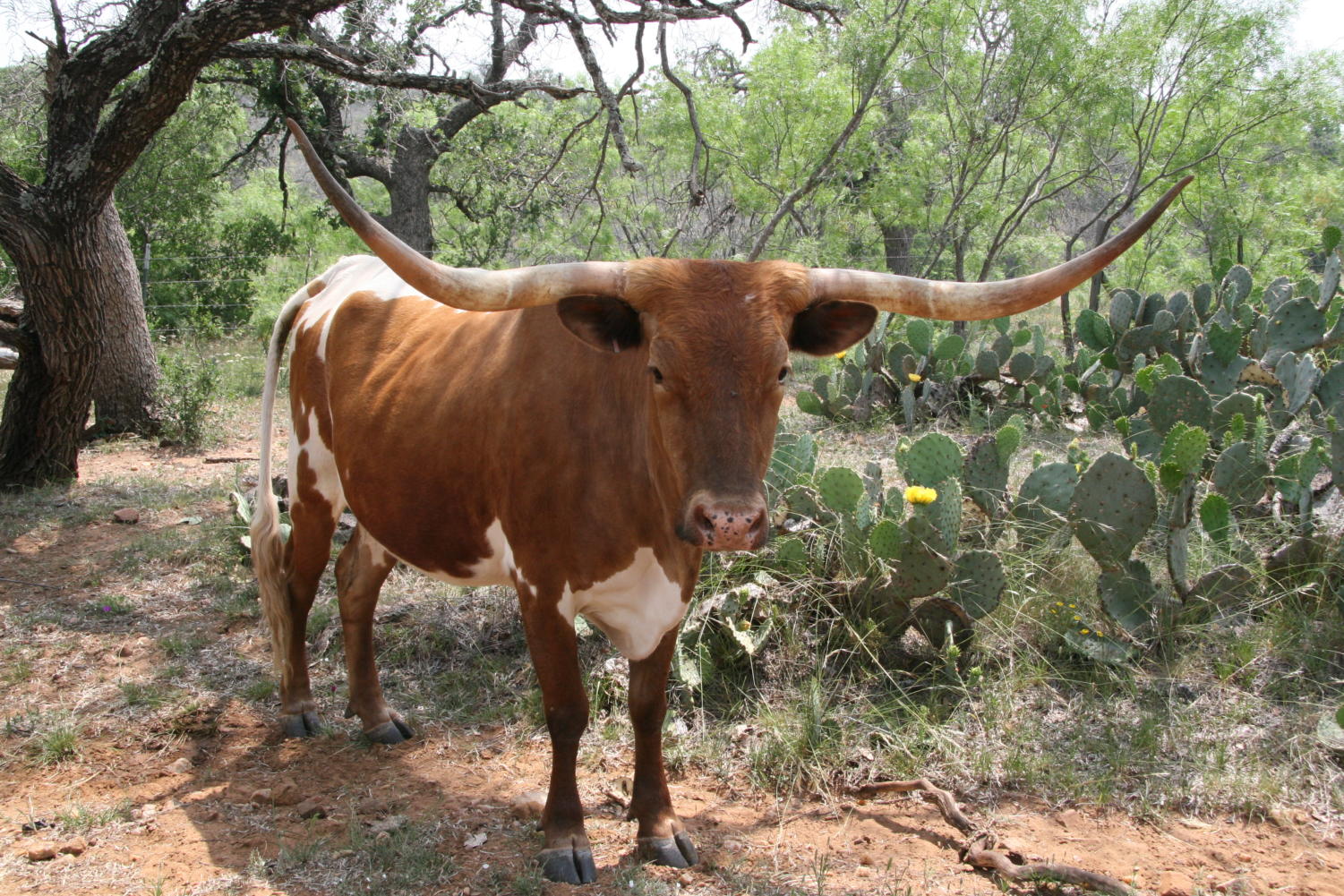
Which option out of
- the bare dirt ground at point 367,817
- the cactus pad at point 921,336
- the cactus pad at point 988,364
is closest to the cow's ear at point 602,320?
the bare dirt ground at point 367,817

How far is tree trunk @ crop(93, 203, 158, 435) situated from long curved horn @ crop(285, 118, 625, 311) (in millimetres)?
6409

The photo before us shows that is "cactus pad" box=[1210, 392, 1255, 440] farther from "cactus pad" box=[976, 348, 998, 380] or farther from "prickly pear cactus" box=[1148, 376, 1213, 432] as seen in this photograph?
"cactus pad" box=[976, 348, 998, 380]

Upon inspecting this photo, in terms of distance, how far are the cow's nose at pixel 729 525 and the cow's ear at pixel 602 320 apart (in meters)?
0.56

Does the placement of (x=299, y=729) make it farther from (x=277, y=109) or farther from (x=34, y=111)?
(x=277, y=109)

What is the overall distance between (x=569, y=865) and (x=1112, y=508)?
2509 mm

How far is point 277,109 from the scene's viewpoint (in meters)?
13.2

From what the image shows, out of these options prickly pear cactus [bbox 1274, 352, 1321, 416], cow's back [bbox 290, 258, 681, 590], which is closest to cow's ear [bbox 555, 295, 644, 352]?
cow's back [bbox 290, 258, 681, 590]

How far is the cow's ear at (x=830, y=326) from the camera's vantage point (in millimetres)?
2750

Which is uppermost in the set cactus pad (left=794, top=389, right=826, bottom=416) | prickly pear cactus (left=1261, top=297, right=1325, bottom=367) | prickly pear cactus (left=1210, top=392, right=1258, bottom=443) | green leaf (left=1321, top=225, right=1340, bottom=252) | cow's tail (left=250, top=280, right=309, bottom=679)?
green leaf (left=1321, top=225, right=1340, bottom=252)

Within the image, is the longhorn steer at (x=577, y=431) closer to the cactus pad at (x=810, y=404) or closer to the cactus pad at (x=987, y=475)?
the cactus pad at (x=987, y=475)

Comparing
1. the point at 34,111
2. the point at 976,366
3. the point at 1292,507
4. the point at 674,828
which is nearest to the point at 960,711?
the point at 674,828

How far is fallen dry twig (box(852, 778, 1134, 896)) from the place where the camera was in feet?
9.39

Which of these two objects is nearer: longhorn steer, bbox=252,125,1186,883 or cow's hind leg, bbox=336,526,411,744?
longhorn steer, bbox=252,125,1186,883

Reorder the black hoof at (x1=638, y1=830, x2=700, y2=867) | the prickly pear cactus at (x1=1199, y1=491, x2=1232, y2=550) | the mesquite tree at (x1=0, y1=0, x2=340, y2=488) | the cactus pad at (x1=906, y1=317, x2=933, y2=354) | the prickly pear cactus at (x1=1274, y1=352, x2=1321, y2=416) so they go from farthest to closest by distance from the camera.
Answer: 1. the cactus pad at (x1=906, y1=317, x2=933, y2=354)
2. the mesquite tree at (x1=0, y1=0, x2=340, y2=488)
3. the prickly pear cactus at (x1=1274, y1=352, x2=1321, y2=416)
4. the prickly pear cactus at (x1=1199, y1=491, x2=1232, y2=550)
5. the black hoof at (x1=638, y1=830, x2=700, y2=867)
